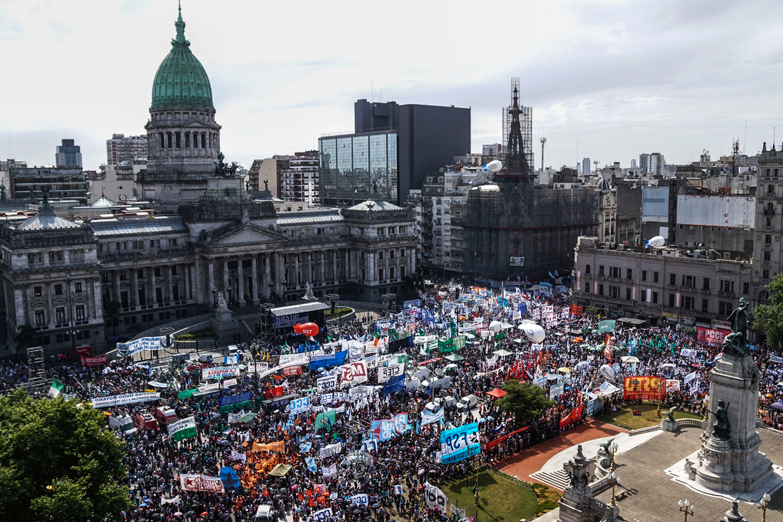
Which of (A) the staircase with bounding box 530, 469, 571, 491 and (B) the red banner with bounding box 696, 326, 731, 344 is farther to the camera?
(B) the red banner with bounding box 696, 326, 731, 344

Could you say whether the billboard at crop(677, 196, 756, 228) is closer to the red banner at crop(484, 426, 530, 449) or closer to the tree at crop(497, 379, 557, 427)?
the tree at crop(497, 379, 557, 427)

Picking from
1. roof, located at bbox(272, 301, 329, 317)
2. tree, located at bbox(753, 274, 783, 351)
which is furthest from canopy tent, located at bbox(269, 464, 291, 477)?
tree, located at bbox(753, 274, 783, 351)

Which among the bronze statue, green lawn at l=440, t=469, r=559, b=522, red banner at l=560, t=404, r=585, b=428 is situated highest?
the bronze statue

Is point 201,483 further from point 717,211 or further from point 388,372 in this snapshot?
point 717,211

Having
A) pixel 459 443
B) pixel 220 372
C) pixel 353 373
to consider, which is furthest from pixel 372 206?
pixel 459 443

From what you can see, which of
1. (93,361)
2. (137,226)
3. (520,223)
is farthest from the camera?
(520,223)

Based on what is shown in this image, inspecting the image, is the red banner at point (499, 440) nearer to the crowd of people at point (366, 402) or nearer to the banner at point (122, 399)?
the crowd of people at point (366, 402)

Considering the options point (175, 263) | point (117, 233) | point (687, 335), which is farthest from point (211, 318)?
point (687, 335)
